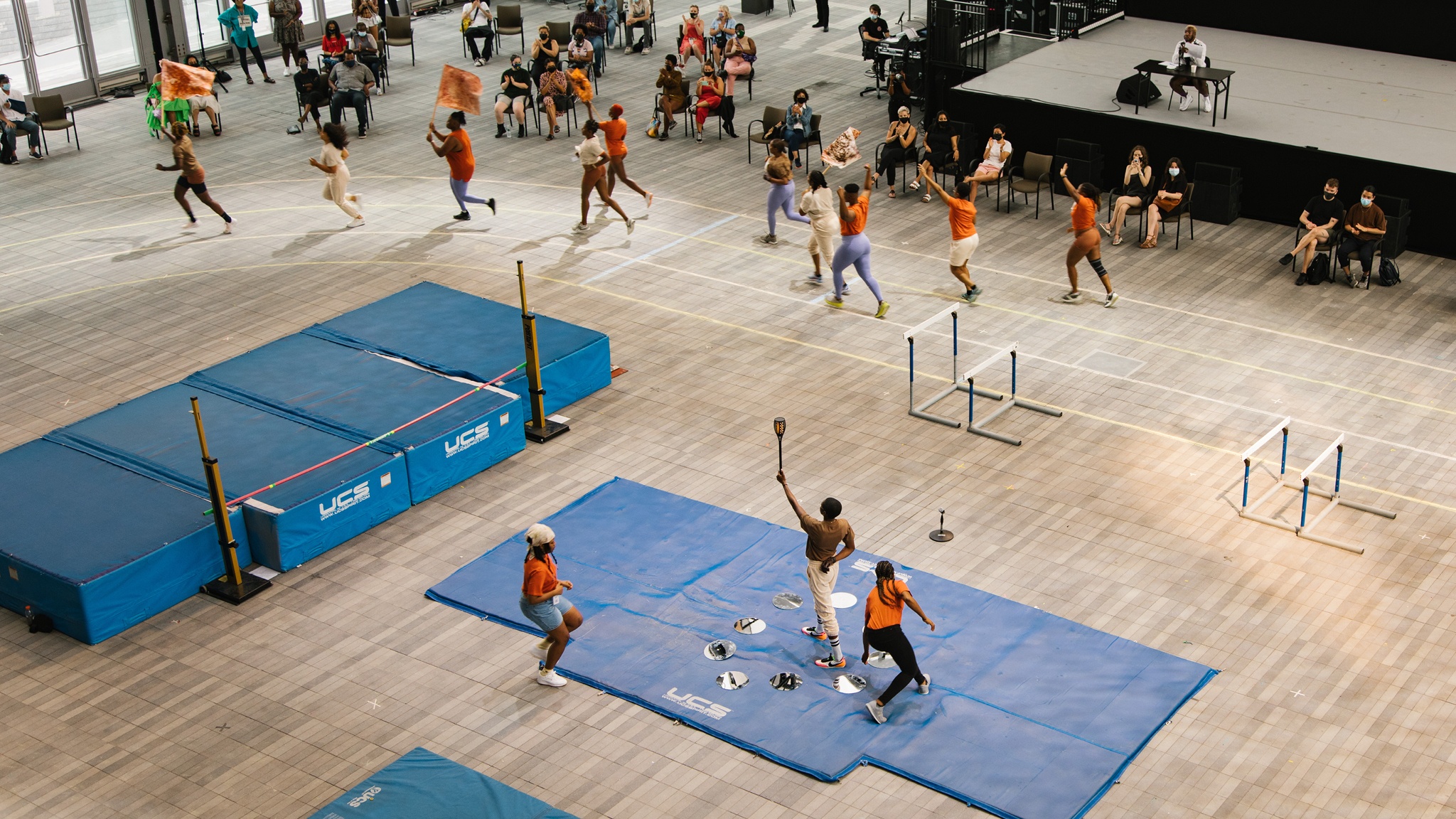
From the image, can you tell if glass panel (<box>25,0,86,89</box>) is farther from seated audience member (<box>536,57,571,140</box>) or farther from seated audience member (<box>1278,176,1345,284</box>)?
seated audience member (<box>1278,176,1345,284</box>)

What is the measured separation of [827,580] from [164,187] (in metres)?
17.4

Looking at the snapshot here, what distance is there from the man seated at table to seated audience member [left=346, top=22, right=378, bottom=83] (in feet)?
49.3

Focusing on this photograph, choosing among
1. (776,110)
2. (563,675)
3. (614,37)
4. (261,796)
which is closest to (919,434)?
(563,675)

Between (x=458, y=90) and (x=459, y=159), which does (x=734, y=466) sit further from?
(x=458, y=90)

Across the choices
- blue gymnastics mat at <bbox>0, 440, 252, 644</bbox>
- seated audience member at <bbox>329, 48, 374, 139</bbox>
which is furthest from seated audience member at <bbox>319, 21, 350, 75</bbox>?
blue gymnastics mat at <bbox>0, 440, 252, 644</bbox>

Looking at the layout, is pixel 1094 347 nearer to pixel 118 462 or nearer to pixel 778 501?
pixel 778 501

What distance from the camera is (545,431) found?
17234mm

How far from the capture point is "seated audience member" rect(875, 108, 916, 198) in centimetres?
2428

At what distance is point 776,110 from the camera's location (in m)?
25.7

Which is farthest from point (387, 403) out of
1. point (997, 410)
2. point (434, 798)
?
point (997, 410)

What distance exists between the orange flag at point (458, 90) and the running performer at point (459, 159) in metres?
0.17

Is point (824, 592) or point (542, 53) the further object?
point (542, 53)

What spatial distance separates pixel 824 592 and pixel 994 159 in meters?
12.2

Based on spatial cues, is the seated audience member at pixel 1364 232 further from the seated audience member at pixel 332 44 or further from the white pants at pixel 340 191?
the seated audience member at pixel 332 44
